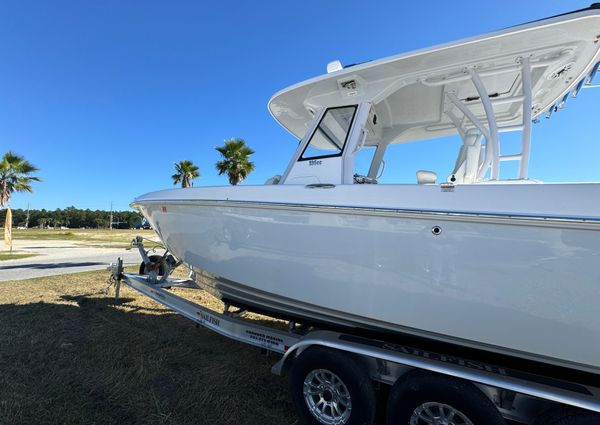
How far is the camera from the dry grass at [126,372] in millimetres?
2494

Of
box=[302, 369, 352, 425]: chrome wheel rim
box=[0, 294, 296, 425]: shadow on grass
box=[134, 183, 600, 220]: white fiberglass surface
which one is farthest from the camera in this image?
box=[0, 294, 296, 425]: shadow on grass

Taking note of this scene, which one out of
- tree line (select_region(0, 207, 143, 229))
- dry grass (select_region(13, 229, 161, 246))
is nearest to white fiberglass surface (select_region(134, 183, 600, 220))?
dry grass (select_region(13, 229, 161, 246))

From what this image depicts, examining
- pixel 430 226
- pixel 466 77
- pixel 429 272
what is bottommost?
pixel 429 272

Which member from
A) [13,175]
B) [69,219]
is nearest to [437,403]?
[13,175]

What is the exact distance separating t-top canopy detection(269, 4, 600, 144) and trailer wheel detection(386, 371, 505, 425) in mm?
2136

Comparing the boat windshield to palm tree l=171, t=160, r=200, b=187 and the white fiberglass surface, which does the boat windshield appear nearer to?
the white fiberglass surface

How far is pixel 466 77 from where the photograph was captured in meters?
2.54

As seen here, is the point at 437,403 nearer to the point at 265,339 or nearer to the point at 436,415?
the point at 436,415

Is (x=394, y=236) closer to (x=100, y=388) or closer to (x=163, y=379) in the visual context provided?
(x=163, y=379)

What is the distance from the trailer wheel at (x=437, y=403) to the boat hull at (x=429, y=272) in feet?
0.89

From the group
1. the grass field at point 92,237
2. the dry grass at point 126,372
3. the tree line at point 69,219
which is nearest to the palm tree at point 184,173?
the grass field at point 92,237

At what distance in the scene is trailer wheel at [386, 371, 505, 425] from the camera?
73.0 inches

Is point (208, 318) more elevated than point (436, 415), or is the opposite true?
point (208, 318)

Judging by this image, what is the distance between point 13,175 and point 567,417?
30.5m
